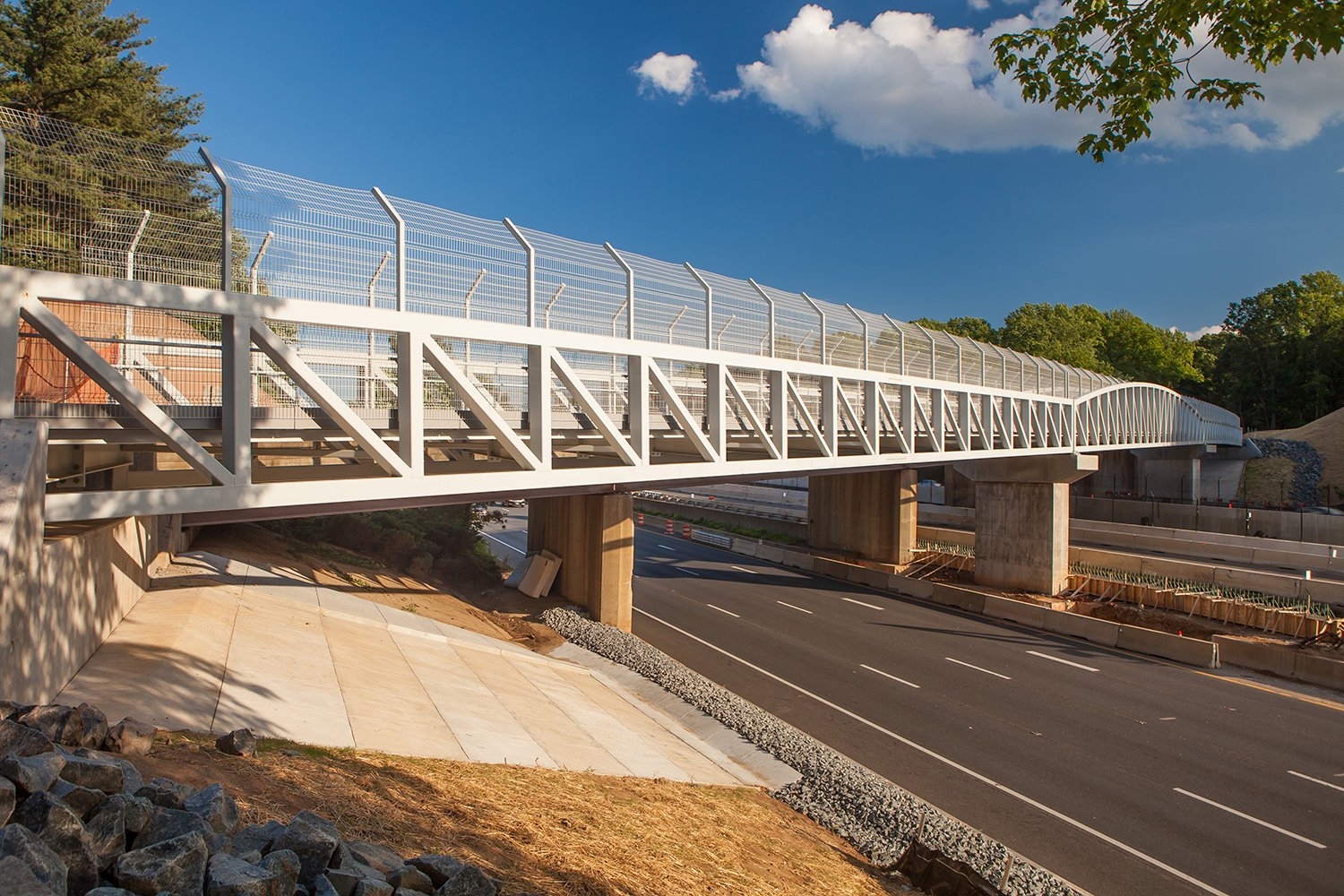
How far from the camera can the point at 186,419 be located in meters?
8.23

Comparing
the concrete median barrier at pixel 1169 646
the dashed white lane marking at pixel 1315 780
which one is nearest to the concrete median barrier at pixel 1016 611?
the concrete median barrier at pixel 1169 646

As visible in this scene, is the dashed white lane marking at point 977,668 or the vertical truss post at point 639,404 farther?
the dashed white lane marking at point 977,668

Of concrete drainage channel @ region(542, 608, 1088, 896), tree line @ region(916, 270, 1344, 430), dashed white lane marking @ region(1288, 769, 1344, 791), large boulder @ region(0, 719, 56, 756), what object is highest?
tree line @ region(916, 270, 1344, 430)

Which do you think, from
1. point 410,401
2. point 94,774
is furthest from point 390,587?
point 94,774

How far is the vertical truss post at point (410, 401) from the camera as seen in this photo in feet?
31.0

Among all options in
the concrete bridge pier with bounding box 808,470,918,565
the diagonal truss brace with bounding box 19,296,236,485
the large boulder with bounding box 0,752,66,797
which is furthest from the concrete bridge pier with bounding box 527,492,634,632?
the concrete bridge pier with bounding box 808,470,918,565

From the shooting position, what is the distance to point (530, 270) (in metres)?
11.4

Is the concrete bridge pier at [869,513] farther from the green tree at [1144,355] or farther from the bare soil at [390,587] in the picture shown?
the green tree at [1144,355]

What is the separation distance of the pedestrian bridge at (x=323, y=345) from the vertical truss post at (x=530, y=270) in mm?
31

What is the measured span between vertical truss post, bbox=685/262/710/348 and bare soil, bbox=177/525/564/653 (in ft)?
30.4

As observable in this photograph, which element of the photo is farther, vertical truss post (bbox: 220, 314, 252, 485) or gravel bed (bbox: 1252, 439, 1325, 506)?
gravel bed (bbox: 1252, 439, 1325, 506)

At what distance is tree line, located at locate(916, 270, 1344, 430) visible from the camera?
8150 centimetres

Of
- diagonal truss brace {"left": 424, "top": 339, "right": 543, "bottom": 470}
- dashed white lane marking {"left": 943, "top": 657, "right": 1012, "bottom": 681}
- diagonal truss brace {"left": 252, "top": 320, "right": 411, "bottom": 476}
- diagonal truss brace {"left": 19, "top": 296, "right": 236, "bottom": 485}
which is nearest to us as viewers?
diagonal truss brace {"left": 19, "top": 296, "right": 236, "bottom": 485}

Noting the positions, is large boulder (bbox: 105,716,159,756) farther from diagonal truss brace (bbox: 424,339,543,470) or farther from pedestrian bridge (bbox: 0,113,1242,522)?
diagonal truss brace (bbox: 424,339,543,470)
